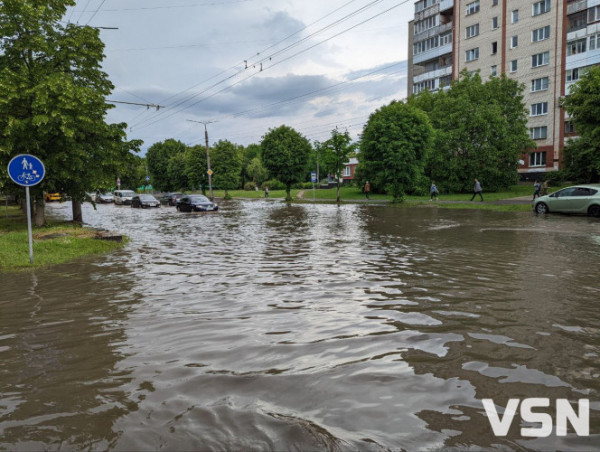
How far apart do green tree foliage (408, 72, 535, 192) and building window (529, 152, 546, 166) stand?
6023 mm

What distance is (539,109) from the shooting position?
52.7 metres

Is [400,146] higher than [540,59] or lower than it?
lower

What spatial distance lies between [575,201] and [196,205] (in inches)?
1041

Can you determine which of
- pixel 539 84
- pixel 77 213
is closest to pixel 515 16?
pixel 539 84

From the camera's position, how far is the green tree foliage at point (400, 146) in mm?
38906

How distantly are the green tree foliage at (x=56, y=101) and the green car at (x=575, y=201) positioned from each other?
74.9 ft

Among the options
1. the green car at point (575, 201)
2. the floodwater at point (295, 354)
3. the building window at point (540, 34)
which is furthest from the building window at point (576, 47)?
the floodwater at point (295, 354)

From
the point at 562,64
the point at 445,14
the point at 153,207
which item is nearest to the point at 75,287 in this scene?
the point at 153,207

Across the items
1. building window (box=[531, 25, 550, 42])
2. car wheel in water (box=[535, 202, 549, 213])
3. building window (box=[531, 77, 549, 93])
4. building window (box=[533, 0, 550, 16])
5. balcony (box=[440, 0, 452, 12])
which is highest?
balcony (box=[440, 0, 452, 12])

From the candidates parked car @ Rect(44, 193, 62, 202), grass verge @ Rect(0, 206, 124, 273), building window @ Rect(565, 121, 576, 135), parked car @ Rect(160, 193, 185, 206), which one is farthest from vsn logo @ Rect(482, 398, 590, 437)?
building window @ Rect(565, 121, 576, 135)

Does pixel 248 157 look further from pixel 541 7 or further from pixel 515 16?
pixel 541 7

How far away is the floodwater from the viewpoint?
322 centimetres

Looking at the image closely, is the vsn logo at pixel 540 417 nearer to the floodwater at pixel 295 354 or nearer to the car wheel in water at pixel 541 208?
the floodwater at pixel 295 354

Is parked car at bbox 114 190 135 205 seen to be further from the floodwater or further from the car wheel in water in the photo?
the floodwater
